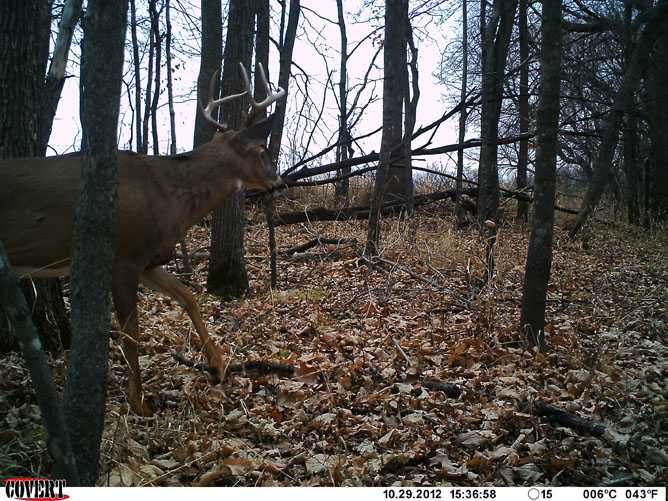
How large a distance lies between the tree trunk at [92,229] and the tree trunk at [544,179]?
3489 millimetres

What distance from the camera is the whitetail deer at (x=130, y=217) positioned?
4.36m

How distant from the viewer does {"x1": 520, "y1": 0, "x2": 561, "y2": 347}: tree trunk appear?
4.80 meters

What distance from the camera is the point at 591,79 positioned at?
16250 millimetres

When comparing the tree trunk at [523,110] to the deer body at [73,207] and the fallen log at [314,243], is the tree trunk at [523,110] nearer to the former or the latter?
the fallen log at [314,243]

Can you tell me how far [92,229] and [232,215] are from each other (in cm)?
502

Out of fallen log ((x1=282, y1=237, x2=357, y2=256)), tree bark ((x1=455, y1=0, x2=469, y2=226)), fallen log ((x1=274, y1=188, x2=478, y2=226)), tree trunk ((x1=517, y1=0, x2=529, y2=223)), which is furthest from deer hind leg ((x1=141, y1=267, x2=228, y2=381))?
tree trunk ((x1=517, y1=0, x2=529, y2=223))

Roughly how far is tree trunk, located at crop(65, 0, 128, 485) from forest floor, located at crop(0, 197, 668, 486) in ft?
1.68

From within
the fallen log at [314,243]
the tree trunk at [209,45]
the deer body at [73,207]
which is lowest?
the fallen log at [314,243]

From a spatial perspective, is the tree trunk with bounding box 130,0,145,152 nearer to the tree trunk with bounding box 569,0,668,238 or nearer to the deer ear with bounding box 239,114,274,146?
the deer ear with bounding box 239,114,274,146

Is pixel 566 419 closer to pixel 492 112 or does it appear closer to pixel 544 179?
A: pixel 544 179

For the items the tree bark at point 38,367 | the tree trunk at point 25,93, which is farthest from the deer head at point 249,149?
the tree bark at point 38,367

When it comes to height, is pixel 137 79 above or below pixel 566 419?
above

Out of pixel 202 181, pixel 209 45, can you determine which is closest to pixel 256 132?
pixel 202 181

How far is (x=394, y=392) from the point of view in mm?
4367
